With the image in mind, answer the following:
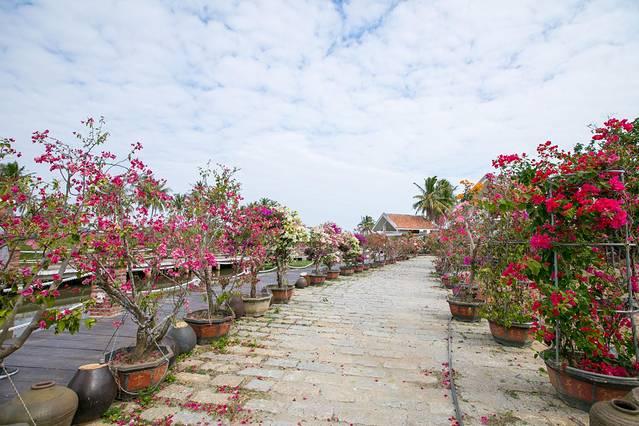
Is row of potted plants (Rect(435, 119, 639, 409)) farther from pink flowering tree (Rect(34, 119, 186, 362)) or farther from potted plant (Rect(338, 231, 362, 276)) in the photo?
potted plant (Rect(338, 231, 362, 276))

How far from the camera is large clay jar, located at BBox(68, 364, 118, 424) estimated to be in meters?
2.96

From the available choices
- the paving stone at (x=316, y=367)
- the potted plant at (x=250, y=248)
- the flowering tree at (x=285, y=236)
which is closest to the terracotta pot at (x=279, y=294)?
the flowering tree at (x=285, y=236)

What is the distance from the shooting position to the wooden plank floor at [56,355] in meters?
3.79

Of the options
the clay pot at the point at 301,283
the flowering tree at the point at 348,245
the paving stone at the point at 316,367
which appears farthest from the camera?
the flowering tree at the point at 348,245

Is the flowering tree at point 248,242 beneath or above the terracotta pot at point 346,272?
above

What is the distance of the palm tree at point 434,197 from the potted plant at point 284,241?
119 ft

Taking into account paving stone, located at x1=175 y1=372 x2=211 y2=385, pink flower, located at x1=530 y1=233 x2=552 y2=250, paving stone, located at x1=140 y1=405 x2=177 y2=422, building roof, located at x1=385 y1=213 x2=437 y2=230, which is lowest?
paving stone, located at x1=140 y1=405 x2=177 y2=422

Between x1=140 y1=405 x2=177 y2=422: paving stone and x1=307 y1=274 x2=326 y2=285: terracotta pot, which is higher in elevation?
x1=307 y1=274 x2=326 y2=285: terracotta pot

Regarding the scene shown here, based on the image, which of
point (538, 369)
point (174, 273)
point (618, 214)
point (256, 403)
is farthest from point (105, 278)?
point (538, 369)

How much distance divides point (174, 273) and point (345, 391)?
2.59 meters

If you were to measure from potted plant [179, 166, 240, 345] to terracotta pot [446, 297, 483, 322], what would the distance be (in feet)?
15.0

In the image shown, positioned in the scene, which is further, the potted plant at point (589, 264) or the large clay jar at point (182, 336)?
the large clay jar at point (182, 336)

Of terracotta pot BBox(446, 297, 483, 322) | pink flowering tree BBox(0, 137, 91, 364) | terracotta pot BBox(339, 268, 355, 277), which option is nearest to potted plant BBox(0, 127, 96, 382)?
pink flowering tree BBox(0, 137, 91, 364)

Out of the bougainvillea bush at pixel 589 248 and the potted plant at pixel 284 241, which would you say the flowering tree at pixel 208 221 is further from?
the bougainvillea bush at pixel 589 248
